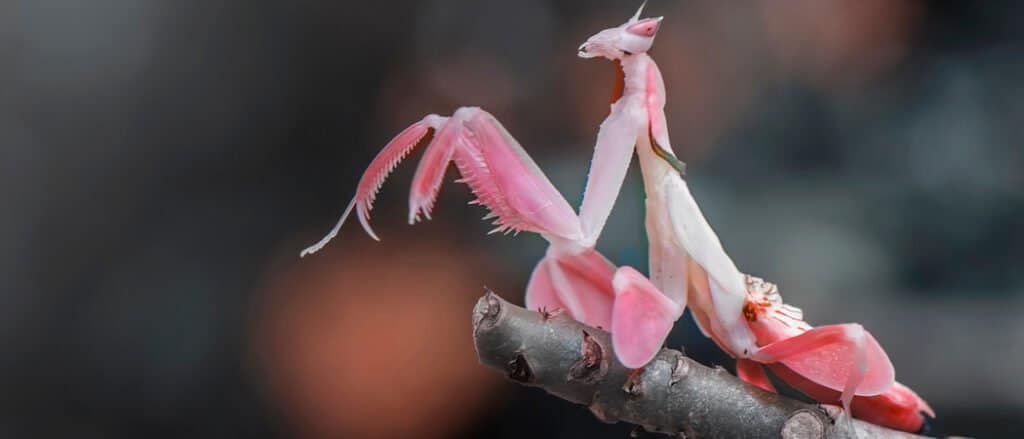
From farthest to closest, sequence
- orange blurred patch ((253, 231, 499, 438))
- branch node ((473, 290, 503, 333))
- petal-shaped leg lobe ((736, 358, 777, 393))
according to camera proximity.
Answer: orange blurred patch ((253, 231, 499, 438)) → petal-shaped leg lobe ((736, 358, 777, 393)) → branch node ((473, 290, 503, 333))

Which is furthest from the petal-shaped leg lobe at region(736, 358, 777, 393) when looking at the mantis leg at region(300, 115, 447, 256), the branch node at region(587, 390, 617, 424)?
the mantis leg at region(300, 115, 447, 256)

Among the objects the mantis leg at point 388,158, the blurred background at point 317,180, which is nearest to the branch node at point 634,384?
the mantis leg at point 388,158

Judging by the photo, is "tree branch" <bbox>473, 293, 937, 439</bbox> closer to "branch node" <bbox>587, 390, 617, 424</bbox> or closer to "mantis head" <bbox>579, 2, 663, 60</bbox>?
→ "branch node" <bbox>587, 390, 617, 424</bbox>

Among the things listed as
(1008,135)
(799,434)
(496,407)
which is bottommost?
(496,407)

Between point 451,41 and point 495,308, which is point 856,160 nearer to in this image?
point 451,41

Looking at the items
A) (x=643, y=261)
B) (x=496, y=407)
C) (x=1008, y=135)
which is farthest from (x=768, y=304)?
(x=1008, y=135)

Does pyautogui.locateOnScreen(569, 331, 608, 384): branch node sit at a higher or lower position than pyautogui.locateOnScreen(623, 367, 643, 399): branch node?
higher
